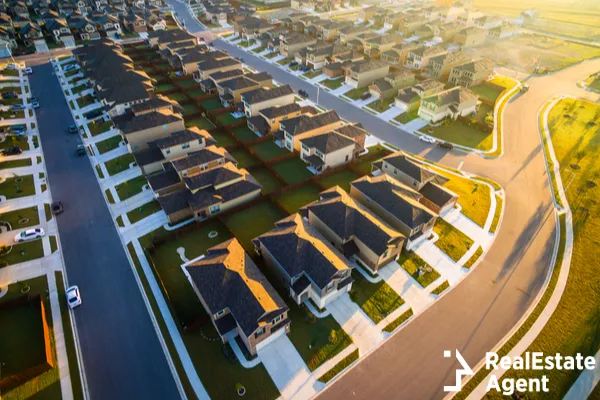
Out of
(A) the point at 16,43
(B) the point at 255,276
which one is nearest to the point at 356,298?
(B) the point at 255,276

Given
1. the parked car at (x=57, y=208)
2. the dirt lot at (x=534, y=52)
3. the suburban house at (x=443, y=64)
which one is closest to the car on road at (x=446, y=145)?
the suburban house at (x=443, y=64)

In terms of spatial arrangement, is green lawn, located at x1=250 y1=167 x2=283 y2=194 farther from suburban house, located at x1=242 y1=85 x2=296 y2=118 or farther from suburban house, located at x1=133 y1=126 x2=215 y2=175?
suburban house, located at x1=242 y1=85 x2=296 y2=118

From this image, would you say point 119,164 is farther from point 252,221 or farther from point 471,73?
point 471,73

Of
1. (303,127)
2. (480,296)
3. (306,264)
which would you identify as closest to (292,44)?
(303,127)

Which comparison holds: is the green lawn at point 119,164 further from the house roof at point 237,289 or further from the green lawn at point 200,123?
the house roof at point 237,289

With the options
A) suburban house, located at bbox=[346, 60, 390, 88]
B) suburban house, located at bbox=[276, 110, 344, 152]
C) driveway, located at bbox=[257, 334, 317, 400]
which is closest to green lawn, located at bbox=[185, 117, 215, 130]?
suburban house, located at bbox=[276, 110, 344, 152]

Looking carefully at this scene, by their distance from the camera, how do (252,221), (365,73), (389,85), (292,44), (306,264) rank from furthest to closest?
1. (292,44)
2. (365,73)
3. (389,85)
4. (252,221)
5. (306,264)
